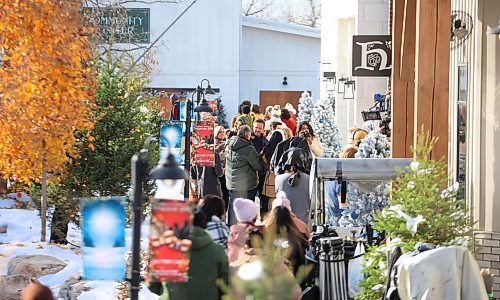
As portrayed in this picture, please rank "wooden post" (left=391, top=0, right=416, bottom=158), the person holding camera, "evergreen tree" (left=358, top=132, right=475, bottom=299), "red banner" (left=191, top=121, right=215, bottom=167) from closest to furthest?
"evergreen tree" (left=358, top=132, right=475, bottom=299), "wooden post" (left=391, top=0, right=416, bottom=158), "red banner" (left=191, top=121, right=215, bottom=167), the person holding camera

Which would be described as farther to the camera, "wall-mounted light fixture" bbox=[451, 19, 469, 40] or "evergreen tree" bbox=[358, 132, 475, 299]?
"wall-mounted light fixture" bbox=[451, 19, 469, 40]

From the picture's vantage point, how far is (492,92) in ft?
34.1

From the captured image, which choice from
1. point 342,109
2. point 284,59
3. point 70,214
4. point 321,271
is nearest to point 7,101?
point 70,214

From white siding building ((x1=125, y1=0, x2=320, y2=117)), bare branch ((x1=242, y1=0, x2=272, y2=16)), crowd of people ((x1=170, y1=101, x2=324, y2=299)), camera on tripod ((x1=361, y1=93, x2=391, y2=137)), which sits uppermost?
bare branch ((x1=242, y1=0, x2=272, y2=16))

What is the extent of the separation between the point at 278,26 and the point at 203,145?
28888 millimetres

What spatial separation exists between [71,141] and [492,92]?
6.95 meters

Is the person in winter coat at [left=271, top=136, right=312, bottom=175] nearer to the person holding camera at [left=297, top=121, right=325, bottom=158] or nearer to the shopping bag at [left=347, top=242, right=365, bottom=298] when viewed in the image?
the person holding camera at [left=297, top=121, right=325, bottom=158]

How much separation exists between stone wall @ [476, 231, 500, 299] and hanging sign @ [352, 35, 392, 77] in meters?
6.54

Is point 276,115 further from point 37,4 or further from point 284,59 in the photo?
point 284,59

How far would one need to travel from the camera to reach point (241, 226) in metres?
9.91

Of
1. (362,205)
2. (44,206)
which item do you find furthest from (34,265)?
(362,205)

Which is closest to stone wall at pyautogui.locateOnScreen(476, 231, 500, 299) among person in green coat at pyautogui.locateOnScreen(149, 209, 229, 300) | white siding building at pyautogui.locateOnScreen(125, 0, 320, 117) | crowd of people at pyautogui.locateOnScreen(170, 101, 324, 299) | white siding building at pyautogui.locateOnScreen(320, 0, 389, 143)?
crowd of people at pyautogui.locateOnScreen(170, 101, 324, 299)

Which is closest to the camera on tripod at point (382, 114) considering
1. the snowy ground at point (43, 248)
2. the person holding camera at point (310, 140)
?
the person holding camera at point (310, 140)

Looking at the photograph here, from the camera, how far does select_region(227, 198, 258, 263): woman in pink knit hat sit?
985 cm
